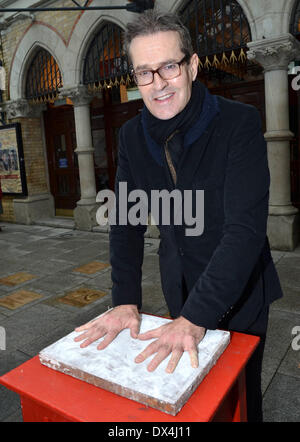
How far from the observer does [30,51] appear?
8836mm

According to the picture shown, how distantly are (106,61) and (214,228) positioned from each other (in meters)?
7.08

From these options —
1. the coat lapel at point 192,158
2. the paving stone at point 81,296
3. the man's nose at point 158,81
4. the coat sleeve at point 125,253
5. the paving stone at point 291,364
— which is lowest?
the paving stone at point 291,364

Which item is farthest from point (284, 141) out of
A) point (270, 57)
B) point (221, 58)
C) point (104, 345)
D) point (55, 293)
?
point (104, 345)

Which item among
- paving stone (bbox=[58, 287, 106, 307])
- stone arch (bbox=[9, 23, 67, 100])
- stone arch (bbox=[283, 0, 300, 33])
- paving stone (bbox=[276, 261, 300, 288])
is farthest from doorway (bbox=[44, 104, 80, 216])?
paving stone (bbox=[276, 261, 300, 288])

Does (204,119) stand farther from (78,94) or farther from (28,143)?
(28,143)

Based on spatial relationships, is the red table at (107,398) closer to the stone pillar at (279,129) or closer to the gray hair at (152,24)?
the gray hair at (152,24)

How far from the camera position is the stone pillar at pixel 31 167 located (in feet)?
31.4

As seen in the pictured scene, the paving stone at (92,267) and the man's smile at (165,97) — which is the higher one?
the man's smile at (165,97)

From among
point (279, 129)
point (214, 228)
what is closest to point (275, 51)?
point (279, 129)

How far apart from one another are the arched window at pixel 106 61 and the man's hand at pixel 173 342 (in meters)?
6.81

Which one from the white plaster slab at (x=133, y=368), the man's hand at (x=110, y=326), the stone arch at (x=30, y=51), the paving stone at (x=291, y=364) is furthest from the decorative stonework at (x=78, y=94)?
the white plaster slab at (x=133, y=368)

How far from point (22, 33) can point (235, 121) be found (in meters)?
9.21

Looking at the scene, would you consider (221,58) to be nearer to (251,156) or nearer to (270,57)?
(270,57)
